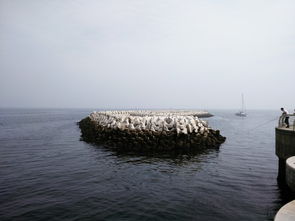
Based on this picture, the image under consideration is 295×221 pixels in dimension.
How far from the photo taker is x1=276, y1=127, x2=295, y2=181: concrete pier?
31.7 feet

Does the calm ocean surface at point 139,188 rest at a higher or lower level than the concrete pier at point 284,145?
lower

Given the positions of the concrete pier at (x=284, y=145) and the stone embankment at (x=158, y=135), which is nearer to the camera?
the concrete pier at (x=284, y=145)

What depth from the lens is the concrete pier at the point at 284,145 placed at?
9.68 meters

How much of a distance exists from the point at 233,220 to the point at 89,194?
5422mm

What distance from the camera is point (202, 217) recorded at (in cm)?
757

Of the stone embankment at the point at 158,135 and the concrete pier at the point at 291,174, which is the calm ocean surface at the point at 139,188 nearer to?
the concrete pier at the point at 291,174

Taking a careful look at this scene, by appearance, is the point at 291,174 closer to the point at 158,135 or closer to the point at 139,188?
the point at 139,188

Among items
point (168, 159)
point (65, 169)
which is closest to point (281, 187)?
point (168, 159)

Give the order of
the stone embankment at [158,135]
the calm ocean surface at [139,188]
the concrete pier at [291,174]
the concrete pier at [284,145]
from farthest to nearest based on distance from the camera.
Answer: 1. the stone embankment at [158,135]
2. the concrete pier at [284,145]
3. the calm ocean surface at [139,188]
4. the concrete pier at [291,174]

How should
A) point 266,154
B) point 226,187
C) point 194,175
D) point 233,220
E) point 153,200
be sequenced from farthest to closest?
point 266,154, point 194,175, point 226,187, point 153,200, point 233,220

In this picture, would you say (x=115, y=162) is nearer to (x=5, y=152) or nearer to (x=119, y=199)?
(x=119, y=199)


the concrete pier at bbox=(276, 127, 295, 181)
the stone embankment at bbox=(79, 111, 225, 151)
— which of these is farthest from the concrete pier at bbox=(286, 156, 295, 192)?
the stone embankment at bbox=(79, 111, 225, 151)

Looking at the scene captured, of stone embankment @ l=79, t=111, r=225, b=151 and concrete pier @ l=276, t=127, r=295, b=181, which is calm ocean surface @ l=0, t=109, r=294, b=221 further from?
stone embankment @ l=79, t=111, r=225, b=151

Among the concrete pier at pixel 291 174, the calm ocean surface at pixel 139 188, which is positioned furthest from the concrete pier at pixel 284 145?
the concrete pier at pixel 291 174
